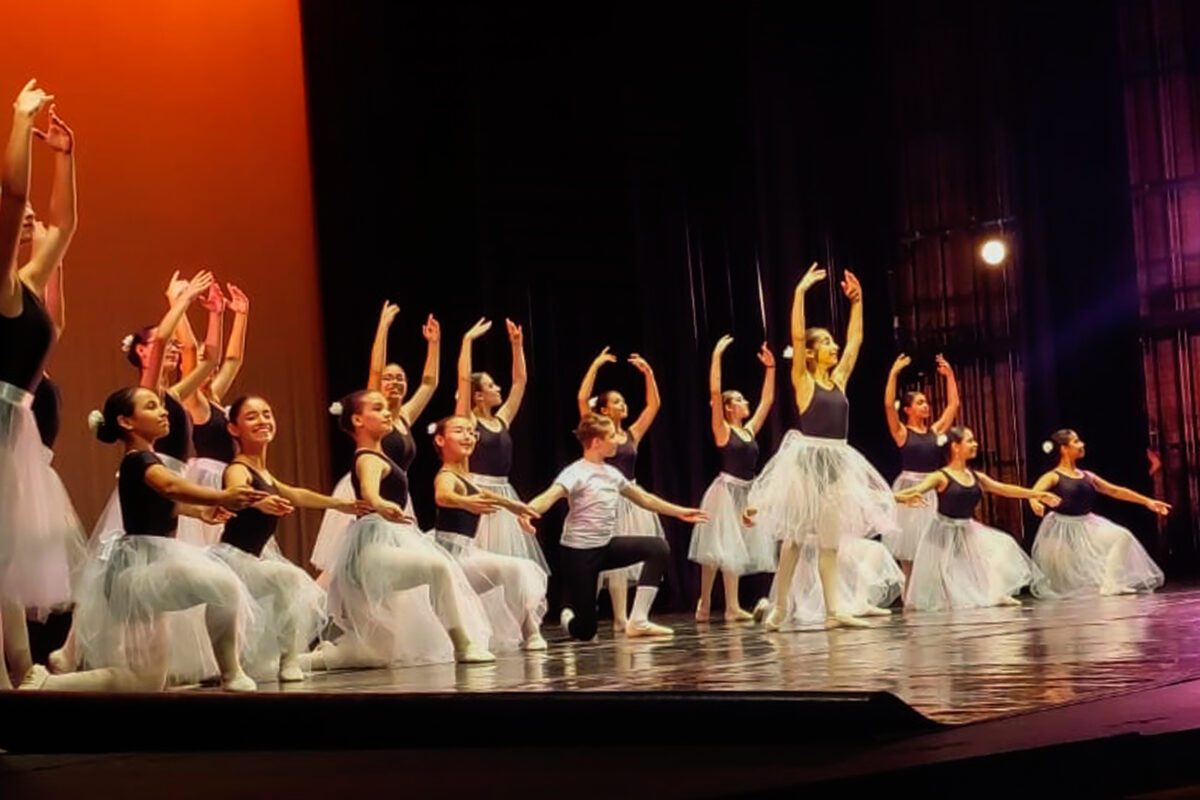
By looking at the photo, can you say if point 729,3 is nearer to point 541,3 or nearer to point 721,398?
point 541,3

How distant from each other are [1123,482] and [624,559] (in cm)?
396

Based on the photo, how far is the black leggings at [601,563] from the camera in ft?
23.9

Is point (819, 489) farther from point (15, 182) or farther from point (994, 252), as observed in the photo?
point (15, 182)

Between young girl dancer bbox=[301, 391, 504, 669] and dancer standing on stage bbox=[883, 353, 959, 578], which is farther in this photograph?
dancer standing on stage bbox=[883, 353, 959, 578]

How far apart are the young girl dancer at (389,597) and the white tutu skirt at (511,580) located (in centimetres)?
56

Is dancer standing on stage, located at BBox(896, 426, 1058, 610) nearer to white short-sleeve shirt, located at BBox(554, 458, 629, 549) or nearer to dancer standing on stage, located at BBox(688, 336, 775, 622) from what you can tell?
dancer standing on stage, located at BBox(688, 336, 775, 622)

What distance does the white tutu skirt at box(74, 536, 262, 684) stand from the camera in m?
4.75

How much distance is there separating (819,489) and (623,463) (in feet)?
5.13

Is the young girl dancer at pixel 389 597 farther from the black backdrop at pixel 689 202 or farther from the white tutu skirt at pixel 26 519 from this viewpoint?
the black backdrop at pixel 689 202

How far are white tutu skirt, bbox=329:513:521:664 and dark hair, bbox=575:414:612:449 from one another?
145cm

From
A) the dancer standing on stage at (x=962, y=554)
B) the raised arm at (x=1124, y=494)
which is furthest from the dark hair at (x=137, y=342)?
the raised arm at (x=1124, y=494)

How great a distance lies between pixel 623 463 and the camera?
845 cm

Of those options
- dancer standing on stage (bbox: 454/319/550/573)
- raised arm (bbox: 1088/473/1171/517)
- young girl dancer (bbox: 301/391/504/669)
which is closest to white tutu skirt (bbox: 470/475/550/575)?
dancer standing on stage (bbox: 454/319/550/573)

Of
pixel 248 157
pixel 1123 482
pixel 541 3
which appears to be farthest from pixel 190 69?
pixel 1123 482
